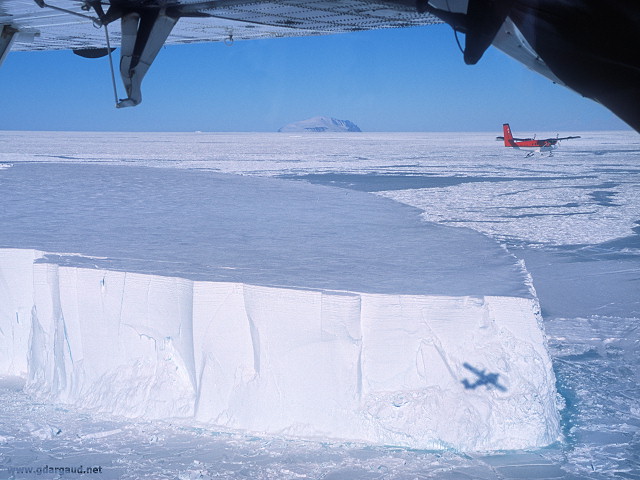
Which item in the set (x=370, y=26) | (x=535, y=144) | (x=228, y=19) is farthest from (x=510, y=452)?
(x=535, y=144)

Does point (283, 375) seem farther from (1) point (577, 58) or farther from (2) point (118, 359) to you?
(1) point (577, 58)

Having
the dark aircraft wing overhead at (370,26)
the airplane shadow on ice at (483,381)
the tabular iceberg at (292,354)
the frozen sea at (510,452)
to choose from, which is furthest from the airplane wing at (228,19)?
the airplane shadow on ice at (483,381)

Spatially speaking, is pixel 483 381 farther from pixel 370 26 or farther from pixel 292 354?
pixel 370 26

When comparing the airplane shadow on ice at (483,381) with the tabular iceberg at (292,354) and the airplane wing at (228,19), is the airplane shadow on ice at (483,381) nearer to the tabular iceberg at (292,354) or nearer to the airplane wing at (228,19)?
the tabular iceberg at (292,354)

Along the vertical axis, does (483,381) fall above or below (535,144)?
above

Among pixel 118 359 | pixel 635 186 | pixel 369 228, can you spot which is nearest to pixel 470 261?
pixel 369 228

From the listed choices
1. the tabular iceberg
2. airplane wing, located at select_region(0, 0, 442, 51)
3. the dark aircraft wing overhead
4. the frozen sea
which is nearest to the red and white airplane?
the frozen sea

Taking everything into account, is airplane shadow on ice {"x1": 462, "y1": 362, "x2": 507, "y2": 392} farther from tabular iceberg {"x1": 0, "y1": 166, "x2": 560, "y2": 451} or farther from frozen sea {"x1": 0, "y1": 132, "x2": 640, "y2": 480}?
frozen sea {"x1": 0, "y1": 132, "x2": 640, "y2": 480}
